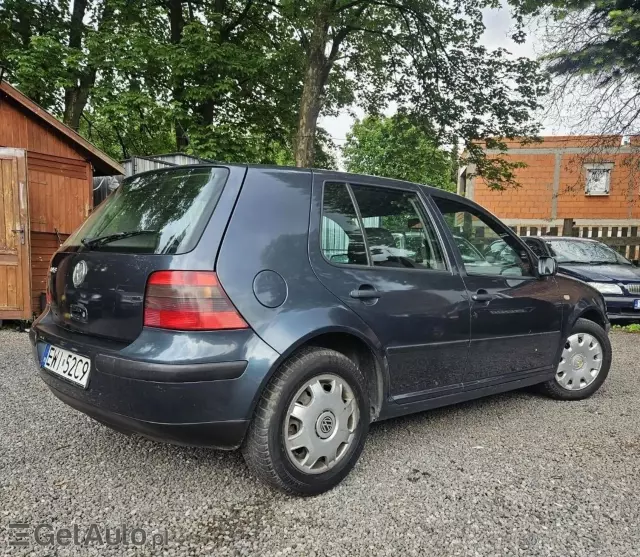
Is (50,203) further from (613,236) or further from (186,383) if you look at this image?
(613,236)

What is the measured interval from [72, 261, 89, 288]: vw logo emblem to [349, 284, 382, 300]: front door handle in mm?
1339

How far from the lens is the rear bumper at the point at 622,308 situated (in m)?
7.67

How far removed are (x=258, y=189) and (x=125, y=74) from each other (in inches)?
487

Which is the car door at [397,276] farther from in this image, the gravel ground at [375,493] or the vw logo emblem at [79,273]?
the vw logo emblem at [79,273]

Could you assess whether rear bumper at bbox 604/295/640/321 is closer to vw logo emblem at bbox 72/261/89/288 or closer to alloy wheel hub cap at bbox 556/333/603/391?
alloy wheel hub cap at bbox 556/333/603/391

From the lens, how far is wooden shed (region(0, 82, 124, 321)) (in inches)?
267

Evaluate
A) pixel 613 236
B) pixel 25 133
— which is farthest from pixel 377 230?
pixel 613 236

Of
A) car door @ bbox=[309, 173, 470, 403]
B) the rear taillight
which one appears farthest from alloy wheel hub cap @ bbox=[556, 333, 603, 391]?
the rear taillight

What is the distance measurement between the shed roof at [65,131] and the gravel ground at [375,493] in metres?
5.66

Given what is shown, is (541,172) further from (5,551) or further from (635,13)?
(5,551)

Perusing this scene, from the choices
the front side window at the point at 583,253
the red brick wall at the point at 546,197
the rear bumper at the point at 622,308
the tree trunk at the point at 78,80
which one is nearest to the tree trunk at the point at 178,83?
the tree trunk at the point at 78,80

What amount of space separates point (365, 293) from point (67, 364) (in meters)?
1.55

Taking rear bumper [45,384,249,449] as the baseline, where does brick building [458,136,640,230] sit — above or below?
above

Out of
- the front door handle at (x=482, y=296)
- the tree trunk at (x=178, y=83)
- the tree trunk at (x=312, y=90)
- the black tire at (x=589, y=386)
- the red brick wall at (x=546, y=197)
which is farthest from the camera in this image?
the red brick wall at (x=546, y=197)
